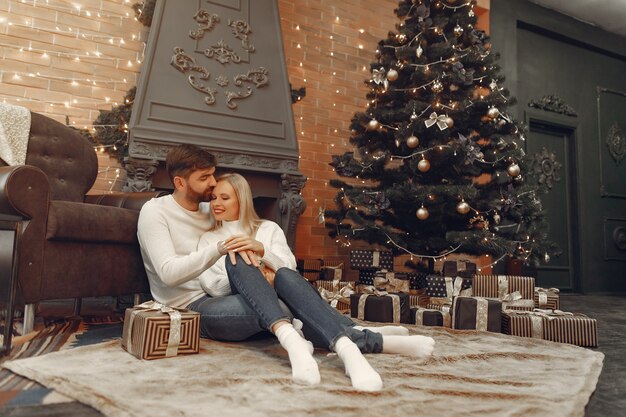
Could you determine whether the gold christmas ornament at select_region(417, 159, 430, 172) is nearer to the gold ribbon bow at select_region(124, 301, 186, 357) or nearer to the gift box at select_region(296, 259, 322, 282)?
the gift box at select_region(296, 259, 322, 282)

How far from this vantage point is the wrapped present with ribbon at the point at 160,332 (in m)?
1.56

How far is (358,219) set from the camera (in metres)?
3.51

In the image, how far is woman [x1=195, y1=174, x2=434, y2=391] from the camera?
1.38 m

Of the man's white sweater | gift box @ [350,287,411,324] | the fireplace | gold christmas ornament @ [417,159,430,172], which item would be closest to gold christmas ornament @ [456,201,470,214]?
gold christmas ornament @ [417,159,430,172]

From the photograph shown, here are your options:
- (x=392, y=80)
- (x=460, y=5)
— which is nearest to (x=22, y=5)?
(x=392, y=80)

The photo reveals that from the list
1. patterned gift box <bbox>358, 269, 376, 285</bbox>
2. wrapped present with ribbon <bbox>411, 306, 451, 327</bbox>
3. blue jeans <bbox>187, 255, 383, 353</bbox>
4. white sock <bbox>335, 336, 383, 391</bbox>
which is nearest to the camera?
white sock <bbox>335, 336, 383, 391</bbox>

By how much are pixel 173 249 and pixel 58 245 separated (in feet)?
1.66

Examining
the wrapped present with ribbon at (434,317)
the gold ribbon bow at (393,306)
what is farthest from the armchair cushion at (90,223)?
the wrapped present with ribbon at (434,317)

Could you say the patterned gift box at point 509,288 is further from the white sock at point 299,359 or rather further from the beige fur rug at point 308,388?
the white sock at point 299,359

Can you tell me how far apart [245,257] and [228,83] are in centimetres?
211

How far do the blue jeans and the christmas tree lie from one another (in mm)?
1777

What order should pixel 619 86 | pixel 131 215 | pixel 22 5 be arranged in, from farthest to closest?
pixel 619 86
pixel 22 5
pixel 131 215

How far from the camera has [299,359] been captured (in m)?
1.37

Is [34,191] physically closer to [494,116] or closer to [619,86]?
[494,116]
